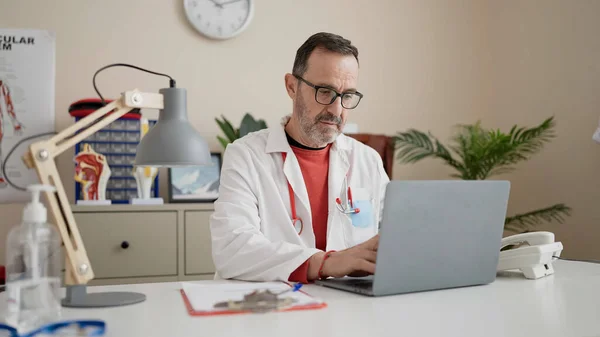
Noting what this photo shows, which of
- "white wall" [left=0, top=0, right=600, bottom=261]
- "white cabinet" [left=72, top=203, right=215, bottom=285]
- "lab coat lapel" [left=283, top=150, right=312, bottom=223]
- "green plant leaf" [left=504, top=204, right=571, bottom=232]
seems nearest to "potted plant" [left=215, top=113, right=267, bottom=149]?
"white wall" [left=0, top=0, right=600, bottom=261]

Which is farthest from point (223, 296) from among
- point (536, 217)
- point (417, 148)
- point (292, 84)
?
point (536, 217)

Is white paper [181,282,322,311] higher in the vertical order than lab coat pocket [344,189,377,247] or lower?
lower

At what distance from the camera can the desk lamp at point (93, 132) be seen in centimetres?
115

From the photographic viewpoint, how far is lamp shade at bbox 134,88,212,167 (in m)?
1.41

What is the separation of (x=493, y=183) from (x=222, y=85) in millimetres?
2582

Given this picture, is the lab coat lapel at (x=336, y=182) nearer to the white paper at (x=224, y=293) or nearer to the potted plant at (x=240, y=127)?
the white paper at (x=224, y=293)

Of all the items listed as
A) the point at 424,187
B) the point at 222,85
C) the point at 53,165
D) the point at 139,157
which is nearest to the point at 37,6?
the point at 222,85

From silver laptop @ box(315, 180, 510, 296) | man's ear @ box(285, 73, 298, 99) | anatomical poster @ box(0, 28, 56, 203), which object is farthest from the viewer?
anatomical poster @ box(0, 28, 56, 203)

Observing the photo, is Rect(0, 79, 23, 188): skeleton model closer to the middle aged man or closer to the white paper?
the middle aged man

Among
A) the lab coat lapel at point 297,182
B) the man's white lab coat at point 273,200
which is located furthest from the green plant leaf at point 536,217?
the lab coat lapel at point 297,182

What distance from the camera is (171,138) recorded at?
55.5 inches

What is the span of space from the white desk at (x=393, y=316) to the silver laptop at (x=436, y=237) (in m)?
0.04

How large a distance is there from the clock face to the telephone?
2524 mm

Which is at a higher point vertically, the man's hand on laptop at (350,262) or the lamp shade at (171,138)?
the lamp shade at (171,138)
